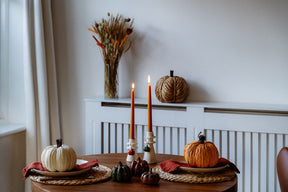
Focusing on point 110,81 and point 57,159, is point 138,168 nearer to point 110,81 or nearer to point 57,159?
point 57,159

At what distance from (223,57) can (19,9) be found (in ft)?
4.67

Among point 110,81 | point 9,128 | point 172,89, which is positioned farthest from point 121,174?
point 9,128

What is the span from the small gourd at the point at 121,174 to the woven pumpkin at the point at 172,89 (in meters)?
0.98

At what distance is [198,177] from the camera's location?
127cm

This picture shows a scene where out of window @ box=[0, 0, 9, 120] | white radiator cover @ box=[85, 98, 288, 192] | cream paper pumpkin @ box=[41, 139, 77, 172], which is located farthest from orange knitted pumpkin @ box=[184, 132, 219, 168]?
window @ box=[0, 0, 9, 120]

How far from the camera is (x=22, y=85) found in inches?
94.0

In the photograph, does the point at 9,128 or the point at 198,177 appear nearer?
the point at 198,177

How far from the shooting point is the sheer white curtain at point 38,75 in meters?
2.30

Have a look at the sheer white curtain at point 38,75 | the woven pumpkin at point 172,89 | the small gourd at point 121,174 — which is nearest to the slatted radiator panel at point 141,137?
the woven pumpkin at point 172,89

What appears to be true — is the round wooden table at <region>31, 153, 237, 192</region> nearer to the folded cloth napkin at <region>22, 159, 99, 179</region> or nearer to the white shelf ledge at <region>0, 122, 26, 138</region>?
the folded cloth napkin at <region>22, 159, 99, 179</region>

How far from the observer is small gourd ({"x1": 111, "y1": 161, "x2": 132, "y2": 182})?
125 cm

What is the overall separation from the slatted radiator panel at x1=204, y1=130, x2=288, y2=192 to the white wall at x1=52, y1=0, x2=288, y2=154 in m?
0.26

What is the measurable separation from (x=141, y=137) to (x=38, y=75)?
82 centimetres

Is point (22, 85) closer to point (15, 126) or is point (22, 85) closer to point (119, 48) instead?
point (15, 126)
